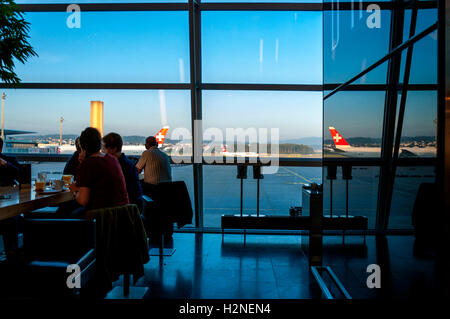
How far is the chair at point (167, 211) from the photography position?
318cm

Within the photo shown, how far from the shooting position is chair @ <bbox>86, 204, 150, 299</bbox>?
1792 mm

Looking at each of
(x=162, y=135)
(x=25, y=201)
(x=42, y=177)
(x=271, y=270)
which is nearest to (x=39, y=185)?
(x=42, y=177)

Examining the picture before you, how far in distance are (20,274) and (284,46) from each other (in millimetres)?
4113

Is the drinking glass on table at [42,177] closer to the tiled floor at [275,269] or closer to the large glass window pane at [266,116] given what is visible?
the tiled floor at [275,269]

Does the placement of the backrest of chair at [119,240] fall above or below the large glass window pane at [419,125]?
below

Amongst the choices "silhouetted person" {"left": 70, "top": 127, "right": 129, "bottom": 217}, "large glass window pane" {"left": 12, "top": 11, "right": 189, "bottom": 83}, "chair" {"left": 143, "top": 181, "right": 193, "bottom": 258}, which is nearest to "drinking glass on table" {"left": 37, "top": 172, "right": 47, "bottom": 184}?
"silhouetted person" {"left": 70, "top": 127, "right": 129, "bottom": 217}

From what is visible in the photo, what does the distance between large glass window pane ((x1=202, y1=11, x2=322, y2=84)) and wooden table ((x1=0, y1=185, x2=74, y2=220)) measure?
2700 millimetres

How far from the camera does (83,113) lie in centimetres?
445

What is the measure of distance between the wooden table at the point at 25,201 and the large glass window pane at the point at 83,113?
1997mm

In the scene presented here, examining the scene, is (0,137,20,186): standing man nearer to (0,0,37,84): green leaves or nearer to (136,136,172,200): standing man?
(0,0,37,84): green leaves

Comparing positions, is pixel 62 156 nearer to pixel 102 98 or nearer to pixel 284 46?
pixel 102 98

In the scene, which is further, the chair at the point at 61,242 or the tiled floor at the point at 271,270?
the chair at the point at 61,242

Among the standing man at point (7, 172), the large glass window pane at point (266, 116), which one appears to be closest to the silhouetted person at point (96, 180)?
the standing man at point (7, 172)
